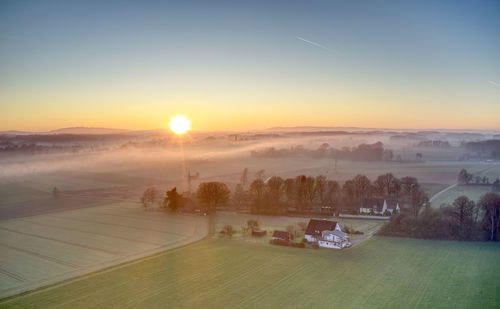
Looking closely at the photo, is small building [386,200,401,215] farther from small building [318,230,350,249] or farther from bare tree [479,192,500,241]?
small building [318,230,350,249]

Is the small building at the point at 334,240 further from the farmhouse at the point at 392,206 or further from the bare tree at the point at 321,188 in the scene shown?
the bare tree at the point at 321,188

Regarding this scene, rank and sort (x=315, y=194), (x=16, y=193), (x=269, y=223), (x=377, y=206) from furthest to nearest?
(x=16, y=193), (x=315, y=194), (x=377, y=206), (x=269, y=223)

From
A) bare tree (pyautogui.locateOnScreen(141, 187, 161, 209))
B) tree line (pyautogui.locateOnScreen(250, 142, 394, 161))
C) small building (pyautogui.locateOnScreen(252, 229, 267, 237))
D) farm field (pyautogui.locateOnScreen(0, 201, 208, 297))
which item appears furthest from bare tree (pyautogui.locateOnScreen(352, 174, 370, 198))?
tree line (pyautogui.locateOnScreen(250, 142, 394, 161))

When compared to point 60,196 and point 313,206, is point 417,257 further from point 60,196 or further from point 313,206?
point 60,196

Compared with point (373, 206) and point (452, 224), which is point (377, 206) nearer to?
point (373, 206)

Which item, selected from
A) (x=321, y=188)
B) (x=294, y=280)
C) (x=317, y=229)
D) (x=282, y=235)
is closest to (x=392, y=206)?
(x=321, y=188)

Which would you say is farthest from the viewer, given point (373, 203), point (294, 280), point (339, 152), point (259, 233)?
point (339, 152)

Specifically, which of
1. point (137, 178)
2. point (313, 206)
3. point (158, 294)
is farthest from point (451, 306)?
point (137, 178)
